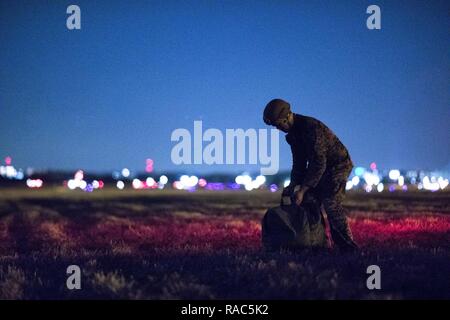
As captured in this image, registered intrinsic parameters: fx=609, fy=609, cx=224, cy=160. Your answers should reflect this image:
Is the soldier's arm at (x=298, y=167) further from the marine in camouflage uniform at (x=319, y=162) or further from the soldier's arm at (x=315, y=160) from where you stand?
the soldier's arm at (x=315, y=160)

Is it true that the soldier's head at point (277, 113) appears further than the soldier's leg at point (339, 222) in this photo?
No

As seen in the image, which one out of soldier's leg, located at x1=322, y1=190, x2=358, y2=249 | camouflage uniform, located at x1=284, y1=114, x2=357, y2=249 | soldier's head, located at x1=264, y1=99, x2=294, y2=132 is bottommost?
soldier's leg, located at x1=322, y1=190, x2=358, y2=249

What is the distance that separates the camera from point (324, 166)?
338 inches

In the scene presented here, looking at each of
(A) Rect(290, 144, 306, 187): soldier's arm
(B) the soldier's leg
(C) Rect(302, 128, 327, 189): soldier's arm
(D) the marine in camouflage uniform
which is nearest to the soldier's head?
(D) the marine in camouflage uniform

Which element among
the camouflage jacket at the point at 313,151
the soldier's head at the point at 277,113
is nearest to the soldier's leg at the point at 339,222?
the camouflage jacket at the point at 313,151

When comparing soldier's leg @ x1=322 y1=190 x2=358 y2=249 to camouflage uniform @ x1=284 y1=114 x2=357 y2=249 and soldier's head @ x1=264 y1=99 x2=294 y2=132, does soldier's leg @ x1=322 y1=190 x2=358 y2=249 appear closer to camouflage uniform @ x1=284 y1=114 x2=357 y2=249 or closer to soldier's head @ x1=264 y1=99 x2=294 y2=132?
camouflage uniform @ x1=284 y1=114 x2=357 y2=249

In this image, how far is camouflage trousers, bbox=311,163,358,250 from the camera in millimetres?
8758

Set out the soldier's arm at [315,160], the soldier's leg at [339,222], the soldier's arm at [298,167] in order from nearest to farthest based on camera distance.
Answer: the soldier's arm at [315,160] → the soldier's leg at [339,222] → the soldier's arm at [298,167]

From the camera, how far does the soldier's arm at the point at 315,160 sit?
8.55 metres

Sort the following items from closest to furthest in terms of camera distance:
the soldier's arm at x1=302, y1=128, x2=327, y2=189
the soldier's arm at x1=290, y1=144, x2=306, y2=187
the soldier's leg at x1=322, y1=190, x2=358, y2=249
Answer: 1. the soldier's arm at x1=302, y1=128, x2=327, y2=189
2. the soldier's leg at x1=322, y1=190, x2=358, y2=249
3. the soldier's arm at x1=290, y1=144, x2=306, y2=187

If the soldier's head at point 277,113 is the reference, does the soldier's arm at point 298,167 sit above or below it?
below

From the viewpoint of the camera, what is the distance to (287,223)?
8594 mm

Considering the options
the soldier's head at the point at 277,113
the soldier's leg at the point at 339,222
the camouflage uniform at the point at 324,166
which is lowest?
the soldier's leg at the point at 339,222
